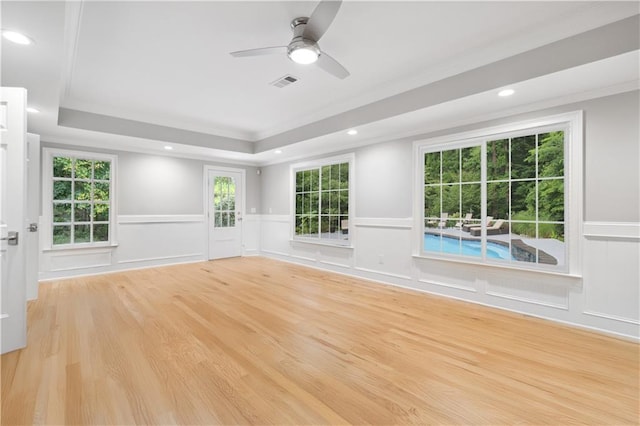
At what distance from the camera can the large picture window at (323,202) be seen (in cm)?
538

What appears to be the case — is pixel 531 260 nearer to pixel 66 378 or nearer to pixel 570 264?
pixel 570 264

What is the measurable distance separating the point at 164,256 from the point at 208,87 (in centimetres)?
366

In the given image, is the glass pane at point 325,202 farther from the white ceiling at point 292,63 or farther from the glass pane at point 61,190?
the glass pane at point 61,190

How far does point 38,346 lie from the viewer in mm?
2457

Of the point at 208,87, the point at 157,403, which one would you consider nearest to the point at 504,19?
the point at 208,87

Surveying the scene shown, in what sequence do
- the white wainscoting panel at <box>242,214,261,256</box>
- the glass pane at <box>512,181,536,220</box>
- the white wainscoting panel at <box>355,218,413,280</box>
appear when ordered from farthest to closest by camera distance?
the white wainscoting panel at <box>242,214,261,256</box>, the white wainscoting panel at <box>355,218,413,280</box>, the glass pane at <box>512,181,536,220</box>

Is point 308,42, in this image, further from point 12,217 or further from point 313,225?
point 313,225

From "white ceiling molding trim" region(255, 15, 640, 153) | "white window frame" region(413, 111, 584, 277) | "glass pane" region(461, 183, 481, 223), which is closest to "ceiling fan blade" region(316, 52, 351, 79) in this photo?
"white ceiling molding trim" region(255, 15, 640, 153)

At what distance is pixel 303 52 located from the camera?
2.42 meters

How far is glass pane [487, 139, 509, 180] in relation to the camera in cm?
349

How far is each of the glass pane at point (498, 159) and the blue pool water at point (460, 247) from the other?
81cm

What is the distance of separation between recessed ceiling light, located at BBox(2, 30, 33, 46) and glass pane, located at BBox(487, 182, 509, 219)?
446cm

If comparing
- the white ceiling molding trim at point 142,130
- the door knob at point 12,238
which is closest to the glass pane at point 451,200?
the white ceiling molding trim at point 142,130

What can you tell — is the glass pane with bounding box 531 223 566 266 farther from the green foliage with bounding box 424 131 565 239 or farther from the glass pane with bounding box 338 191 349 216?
the glass pane with bounding box 338 191 349 216
